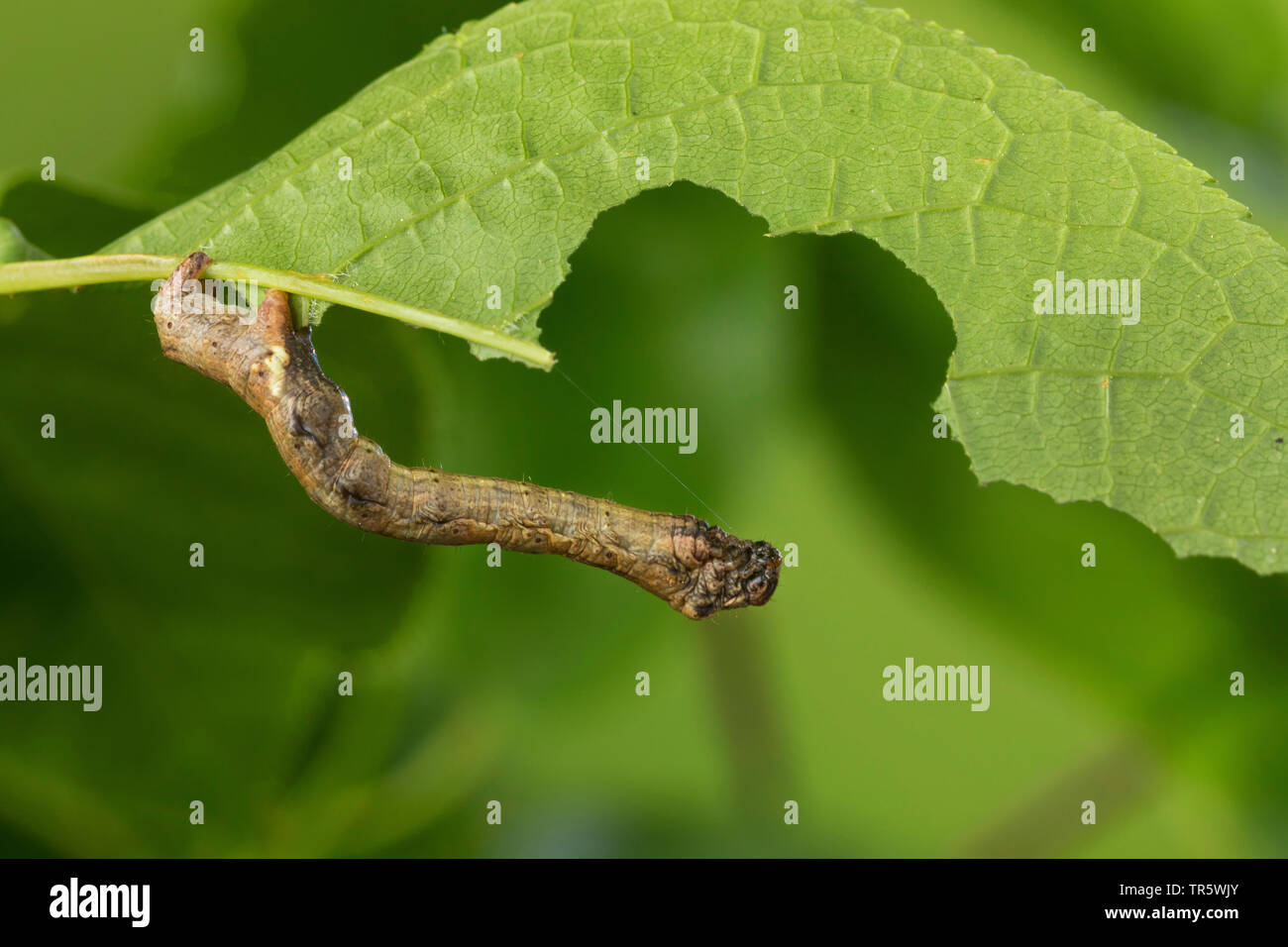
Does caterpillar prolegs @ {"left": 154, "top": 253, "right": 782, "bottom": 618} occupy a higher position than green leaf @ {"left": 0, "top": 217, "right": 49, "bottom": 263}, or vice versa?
green leaf @ {"left": 0, "top": 217, "right": 49, "bottom": 263}

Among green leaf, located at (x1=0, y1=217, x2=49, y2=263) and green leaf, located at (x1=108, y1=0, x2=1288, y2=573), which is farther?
green leaf, located at (x1=0, y1=217, x2=49, y2=263)

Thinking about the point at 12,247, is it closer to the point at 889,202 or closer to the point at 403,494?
the point at 403,494

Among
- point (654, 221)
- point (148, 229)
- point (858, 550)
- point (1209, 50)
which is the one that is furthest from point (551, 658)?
point (1209, 50)

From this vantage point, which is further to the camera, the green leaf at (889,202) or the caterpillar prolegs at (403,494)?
the caterpillar prolegs at (403,494)

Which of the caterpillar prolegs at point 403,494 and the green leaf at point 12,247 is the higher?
the green leaf at point 12,247
